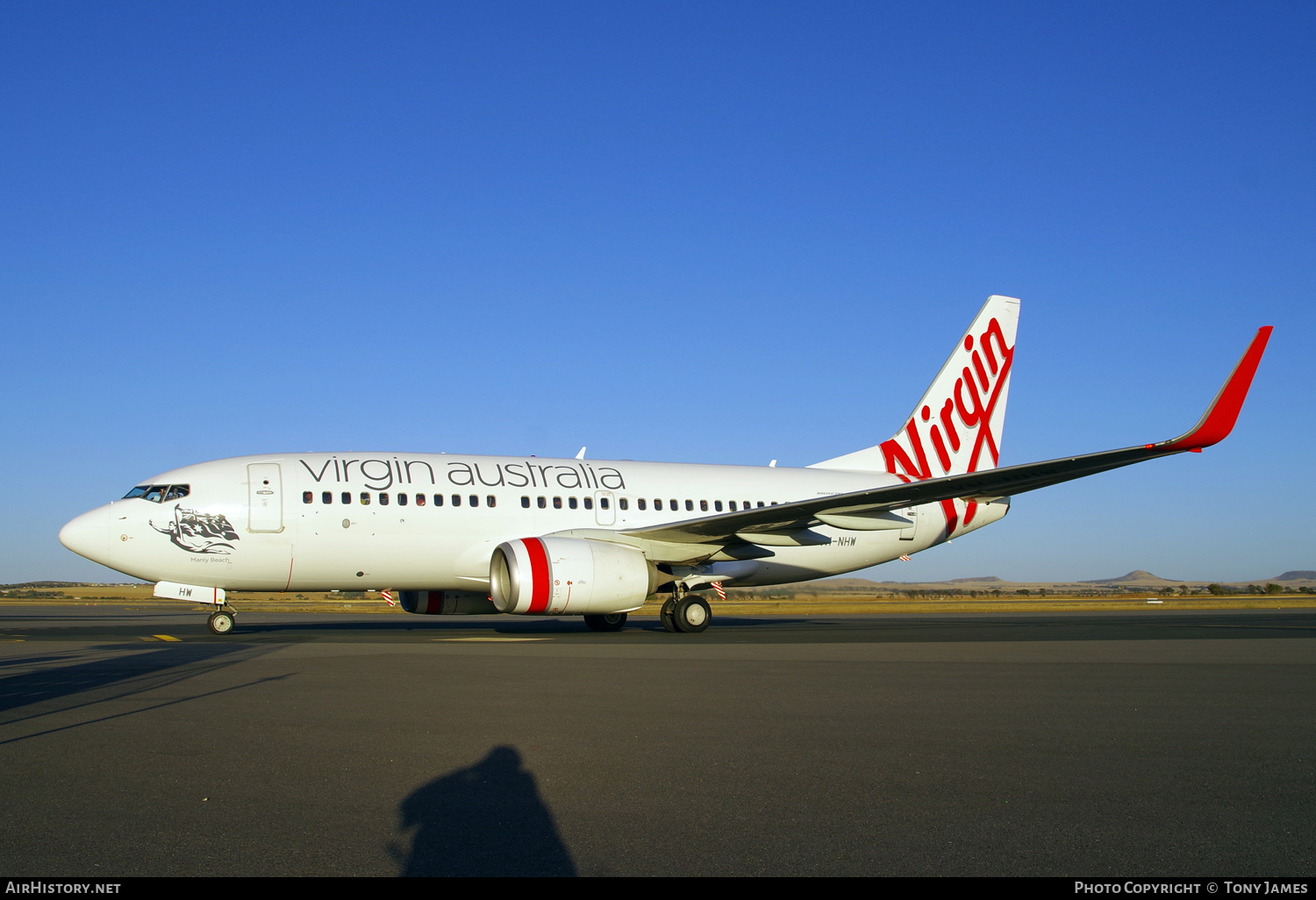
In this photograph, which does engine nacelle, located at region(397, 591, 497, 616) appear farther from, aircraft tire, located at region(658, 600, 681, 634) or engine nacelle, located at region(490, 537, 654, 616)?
aircraft tire, located at region(658, 600, 681, 634)

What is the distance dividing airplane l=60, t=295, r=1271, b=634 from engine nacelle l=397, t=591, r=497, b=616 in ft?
0.13

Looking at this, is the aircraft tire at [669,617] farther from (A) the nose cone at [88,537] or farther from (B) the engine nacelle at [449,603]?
(A) the nose cone at [88,537]

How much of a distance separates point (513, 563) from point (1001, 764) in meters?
12.7

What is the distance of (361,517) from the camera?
63.6 feet

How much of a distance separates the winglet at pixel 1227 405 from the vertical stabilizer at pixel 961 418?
28.9ft

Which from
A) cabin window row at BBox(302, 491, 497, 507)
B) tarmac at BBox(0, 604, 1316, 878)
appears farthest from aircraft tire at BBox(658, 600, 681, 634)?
tarmac at BBox(0, 604, 1316, 878)

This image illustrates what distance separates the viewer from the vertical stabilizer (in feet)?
85.9

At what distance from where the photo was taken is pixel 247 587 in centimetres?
1923

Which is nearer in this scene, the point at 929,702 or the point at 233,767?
the point at 233,767

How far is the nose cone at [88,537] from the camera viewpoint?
18281 mm

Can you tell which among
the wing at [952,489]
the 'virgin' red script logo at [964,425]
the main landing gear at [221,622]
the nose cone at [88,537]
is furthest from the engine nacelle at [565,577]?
the 'virgin' red script logo at [964,425]

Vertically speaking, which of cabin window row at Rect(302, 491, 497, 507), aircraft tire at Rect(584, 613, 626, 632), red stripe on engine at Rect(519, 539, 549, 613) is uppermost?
cabin window row at Rect(302, 491, 497, 507)
